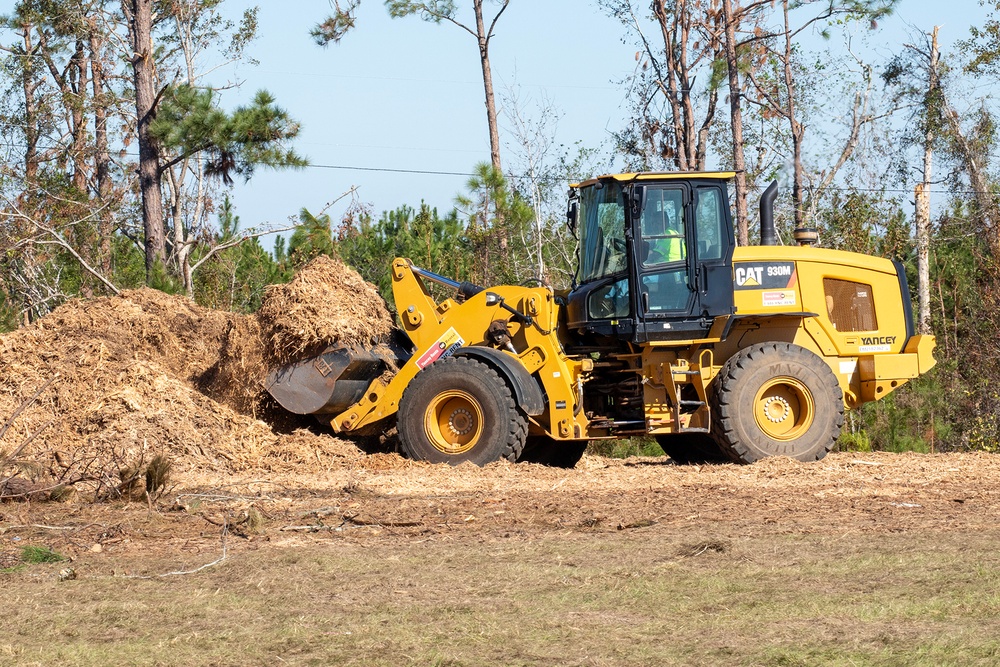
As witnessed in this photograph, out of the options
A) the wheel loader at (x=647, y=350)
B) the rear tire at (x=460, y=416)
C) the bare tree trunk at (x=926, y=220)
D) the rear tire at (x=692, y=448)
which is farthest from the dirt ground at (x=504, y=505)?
the bare tree trunk at (x=926, y=220)

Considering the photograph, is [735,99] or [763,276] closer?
[763,276]

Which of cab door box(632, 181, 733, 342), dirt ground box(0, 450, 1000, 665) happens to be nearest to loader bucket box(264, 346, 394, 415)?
dirt ground box(0, 450, 1000, 665)

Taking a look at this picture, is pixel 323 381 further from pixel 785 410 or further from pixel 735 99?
pixel 735 99

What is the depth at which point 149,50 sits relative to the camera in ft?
64.1

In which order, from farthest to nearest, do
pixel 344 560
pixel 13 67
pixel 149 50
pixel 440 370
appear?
pixel 13 67
pixel 149 50
pixel 440 370
pixel 344 560

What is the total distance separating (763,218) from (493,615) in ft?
23.8

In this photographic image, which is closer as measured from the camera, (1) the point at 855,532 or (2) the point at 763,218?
(1) the point at 855,532

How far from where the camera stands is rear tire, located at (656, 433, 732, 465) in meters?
12.2

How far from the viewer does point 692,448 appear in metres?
12.5

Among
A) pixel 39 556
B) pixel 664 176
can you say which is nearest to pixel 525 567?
pixel 39 556

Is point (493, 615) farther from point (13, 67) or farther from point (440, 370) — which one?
point (13, 67)

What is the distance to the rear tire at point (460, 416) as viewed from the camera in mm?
10898

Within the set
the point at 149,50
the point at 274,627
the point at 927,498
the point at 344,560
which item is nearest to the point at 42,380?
the point at 344,560

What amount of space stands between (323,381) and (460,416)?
52.7 inches
